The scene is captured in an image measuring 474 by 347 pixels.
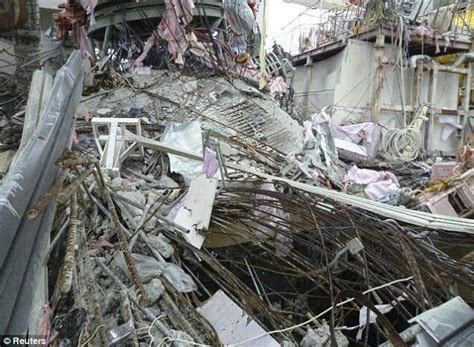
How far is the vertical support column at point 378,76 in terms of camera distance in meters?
13.6

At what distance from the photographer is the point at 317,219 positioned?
4094mm

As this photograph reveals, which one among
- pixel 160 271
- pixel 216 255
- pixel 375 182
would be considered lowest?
pixel 375 182

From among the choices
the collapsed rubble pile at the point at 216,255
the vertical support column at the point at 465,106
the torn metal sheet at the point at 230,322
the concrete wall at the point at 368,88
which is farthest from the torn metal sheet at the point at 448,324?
the vertical support column at the point at 465,106

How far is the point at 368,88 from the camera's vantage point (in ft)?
47.4

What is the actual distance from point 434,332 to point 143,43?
8860 millimetres

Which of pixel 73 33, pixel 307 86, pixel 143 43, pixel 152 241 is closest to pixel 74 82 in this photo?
pixel 152 241

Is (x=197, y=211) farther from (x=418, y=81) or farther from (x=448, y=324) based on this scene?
(x=418, y=81)

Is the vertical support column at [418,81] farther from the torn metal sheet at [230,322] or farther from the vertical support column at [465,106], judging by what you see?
the torn metal sheet at [230,322]

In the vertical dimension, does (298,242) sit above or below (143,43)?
below

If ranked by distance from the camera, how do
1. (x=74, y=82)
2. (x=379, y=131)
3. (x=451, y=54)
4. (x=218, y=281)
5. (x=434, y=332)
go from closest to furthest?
(x=434, y=332), (x=218, y=281), (x=74, y=82), (x=379, y=131), (x=451, y=54)

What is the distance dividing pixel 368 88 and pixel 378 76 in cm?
56

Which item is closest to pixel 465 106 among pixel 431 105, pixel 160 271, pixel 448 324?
pixel 431 105

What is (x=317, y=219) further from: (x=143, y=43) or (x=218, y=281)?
(x=143, y=43)

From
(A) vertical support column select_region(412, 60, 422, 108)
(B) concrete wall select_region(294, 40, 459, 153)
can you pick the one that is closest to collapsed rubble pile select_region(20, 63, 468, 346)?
(B) concrete wall select_region(294, 40, 459, 153)
